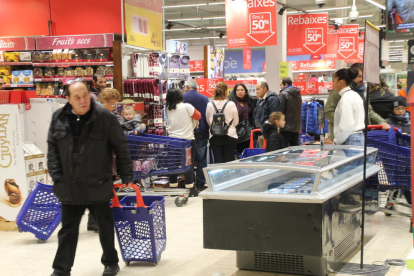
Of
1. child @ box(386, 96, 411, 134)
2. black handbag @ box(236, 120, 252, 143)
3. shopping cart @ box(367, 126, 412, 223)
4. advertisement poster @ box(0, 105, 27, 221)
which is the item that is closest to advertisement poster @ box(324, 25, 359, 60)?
black handbag @ box(236, 120, 252, 143)

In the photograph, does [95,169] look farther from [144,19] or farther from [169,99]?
[144,19]

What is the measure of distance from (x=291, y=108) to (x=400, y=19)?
304 centimetres

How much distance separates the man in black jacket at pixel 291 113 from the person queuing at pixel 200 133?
1.28 m

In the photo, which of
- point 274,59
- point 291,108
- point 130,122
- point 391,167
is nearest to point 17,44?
point 130,122

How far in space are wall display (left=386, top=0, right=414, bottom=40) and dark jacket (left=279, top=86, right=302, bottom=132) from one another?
2.85 metres

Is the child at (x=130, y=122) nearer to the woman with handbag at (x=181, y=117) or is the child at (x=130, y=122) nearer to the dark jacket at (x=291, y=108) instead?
the woman with handbag at (x=181, y=117)

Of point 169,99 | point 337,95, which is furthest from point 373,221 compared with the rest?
point 169,99

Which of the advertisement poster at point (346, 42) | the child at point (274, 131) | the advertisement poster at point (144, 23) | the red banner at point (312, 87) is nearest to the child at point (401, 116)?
the child at point (274, 131)

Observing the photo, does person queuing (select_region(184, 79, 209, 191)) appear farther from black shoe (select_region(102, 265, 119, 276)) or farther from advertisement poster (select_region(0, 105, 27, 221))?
black shoe (select_region(102, 265, 119, 276))

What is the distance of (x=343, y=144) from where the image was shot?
5.85 m

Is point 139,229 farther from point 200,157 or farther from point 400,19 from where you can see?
point 200,157

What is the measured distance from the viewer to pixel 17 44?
959 cm

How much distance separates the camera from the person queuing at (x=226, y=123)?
7.68m

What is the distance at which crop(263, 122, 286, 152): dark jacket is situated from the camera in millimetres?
6621
